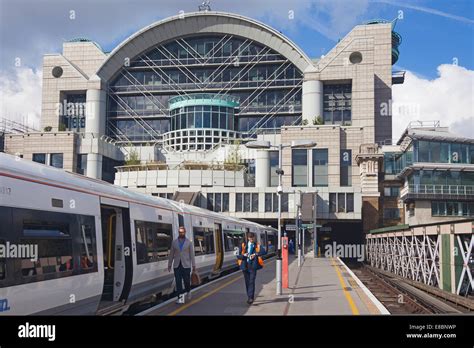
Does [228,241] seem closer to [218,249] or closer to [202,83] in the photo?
[218,249]

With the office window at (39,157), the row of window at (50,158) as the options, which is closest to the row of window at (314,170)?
the row of window at (50,158)

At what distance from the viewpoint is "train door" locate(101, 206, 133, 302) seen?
10.8 meters

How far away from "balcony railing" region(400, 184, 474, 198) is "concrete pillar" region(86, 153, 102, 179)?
38.2 metres

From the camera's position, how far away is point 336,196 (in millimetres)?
58969

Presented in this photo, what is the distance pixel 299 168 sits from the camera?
64.6 m

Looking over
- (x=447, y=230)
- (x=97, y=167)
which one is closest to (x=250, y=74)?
(x=97, y=167)

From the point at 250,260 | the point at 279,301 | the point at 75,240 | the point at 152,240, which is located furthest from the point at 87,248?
the point at 279,301

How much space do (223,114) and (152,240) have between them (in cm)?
7044

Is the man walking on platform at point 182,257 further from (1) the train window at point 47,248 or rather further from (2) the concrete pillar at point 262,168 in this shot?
(2) the concrete pillar at point 262,168

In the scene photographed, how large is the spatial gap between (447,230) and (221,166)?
4647 centimetres

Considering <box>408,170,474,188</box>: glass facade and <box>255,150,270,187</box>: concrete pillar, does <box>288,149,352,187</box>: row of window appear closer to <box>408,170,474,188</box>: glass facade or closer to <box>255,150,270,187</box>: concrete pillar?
<box>255,150,270,187</box>: concrete pillar

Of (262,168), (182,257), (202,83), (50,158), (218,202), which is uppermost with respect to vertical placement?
(202,83)

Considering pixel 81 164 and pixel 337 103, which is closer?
pixel 81 164

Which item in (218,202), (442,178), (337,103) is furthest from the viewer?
(337,103)
